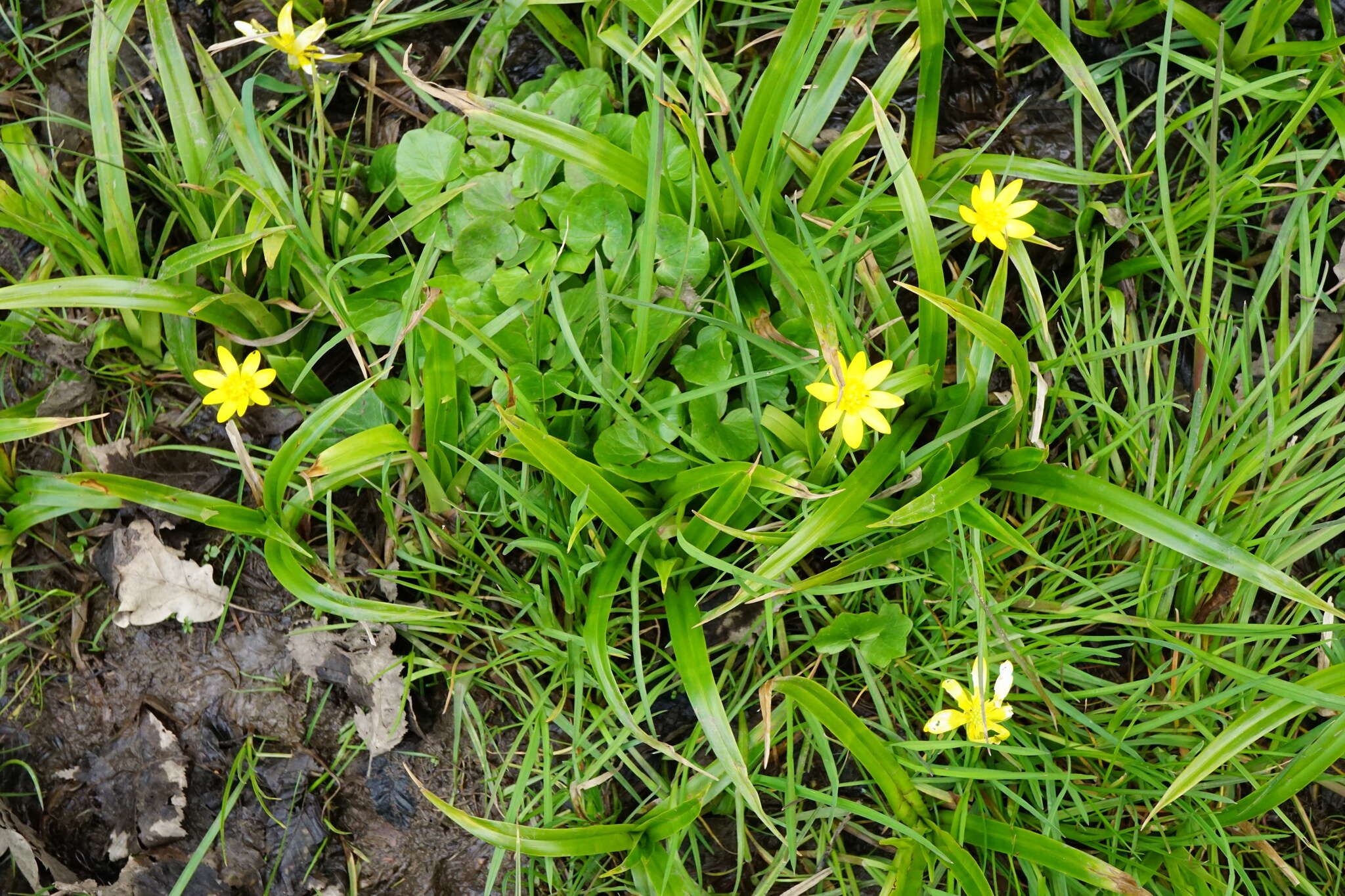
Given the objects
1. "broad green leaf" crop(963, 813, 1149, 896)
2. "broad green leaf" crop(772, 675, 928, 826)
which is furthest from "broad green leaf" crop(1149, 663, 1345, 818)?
"broad green leaf" crop(772, 675, 928, 826)

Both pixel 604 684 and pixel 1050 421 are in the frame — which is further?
pixel 1050 421

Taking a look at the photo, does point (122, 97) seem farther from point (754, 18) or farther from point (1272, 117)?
point (1272, 117)

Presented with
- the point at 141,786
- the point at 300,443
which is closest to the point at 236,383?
the point at 300,443

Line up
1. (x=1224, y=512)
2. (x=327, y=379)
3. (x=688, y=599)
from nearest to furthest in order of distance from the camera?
(x=688, y=599) → (x=1224, y=512) → (x=327, y=379)

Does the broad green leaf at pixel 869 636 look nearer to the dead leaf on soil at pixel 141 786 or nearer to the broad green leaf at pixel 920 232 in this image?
the broad green leaf at pixel 920 232

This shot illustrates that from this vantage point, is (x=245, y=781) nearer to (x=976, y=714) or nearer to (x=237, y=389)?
(x=237, y=389)

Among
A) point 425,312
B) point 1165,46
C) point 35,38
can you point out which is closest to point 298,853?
point 425,312

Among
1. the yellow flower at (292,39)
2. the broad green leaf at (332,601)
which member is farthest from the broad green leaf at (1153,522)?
the yellow flower at (292,39)

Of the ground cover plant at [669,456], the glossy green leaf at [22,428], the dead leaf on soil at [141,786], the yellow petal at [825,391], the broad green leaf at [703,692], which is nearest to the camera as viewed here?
the yellow petal at [825,391]
